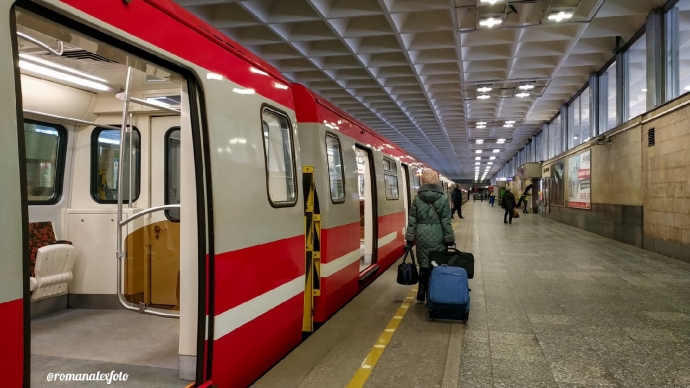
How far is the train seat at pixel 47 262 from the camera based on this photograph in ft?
14.9

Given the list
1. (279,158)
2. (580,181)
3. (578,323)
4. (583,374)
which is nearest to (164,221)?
(279,158)

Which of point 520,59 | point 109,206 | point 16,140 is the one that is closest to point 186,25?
point 16,140

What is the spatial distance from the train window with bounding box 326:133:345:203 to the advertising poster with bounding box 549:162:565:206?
58.9ft

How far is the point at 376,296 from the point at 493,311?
1783 millimetres

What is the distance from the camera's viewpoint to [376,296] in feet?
23.8

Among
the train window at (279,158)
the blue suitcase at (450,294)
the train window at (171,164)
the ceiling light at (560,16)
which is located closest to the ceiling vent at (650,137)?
the ceiling light at (560,16)

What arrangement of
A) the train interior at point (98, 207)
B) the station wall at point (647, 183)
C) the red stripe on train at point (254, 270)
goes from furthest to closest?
the station wall at point (647, 183), the train interior at point (98, 207), the red stripe on train at point (254, 270)

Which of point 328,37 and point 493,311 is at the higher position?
point 328,37

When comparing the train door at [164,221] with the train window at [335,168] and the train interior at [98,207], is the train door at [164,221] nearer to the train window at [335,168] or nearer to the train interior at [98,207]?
the train interior at [98,207]

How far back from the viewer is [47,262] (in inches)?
181

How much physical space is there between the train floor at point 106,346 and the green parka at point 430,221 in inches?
128

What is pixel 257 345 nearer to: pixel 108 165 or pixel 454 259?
pixel 108 165

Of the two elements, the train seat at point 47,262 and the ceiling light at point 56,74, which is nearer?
the ceiling light at point 56,74

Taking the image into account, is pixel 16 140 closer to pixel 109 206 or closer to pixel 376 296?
pixel 109 206
